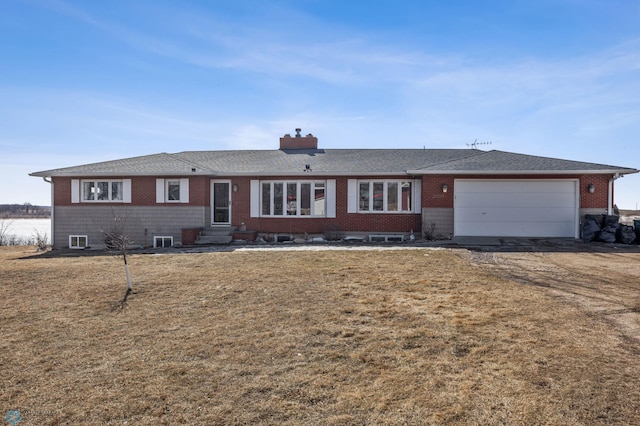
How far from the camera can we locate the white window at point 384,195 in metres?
16.1

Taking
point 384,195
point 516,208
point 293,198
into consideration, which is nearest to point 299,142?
point 293,198

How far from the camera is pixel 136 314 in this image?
5945 mm

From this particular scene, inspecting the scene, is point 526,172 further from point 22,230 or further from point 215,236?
point 22,230

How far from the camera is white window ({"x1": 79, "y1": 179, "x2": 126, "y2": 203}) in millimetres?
16734

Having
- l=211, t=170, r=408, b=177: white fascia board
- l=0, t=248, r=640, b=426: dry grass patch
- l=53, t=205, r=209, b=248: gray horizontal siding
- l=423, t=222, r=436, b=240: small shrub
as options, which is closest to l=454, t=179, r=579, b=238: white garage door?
l=423, t=222, r=436, b=240: small shrub

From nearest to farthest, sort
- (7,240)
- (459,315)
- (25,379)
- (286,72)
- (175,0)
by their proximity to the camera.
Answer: (25,379) < (459,315) < (175,0) < (286,72) < (7,240)

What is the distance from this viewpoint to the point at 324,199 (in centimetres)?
1636

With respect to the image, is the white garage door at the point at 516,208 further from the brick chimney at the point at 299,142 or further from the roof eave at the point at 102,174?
the roof eave at the point at 102,174

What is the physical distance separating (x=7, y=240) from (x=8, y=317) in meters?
21.2

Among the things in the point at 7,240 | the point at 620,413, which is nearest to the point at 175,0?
the point at 620,413

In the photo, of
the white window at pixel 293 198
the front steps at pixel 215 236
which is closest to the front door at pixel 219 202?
the front steps at pixel 215 236

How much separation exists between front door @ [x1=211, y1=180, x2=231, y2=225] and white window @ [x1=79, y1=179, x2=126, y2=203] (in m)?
3.78

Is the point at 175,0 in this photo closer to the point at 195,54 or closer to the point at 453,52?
the point at 195,54

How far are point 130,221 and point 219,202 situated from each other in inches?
150
